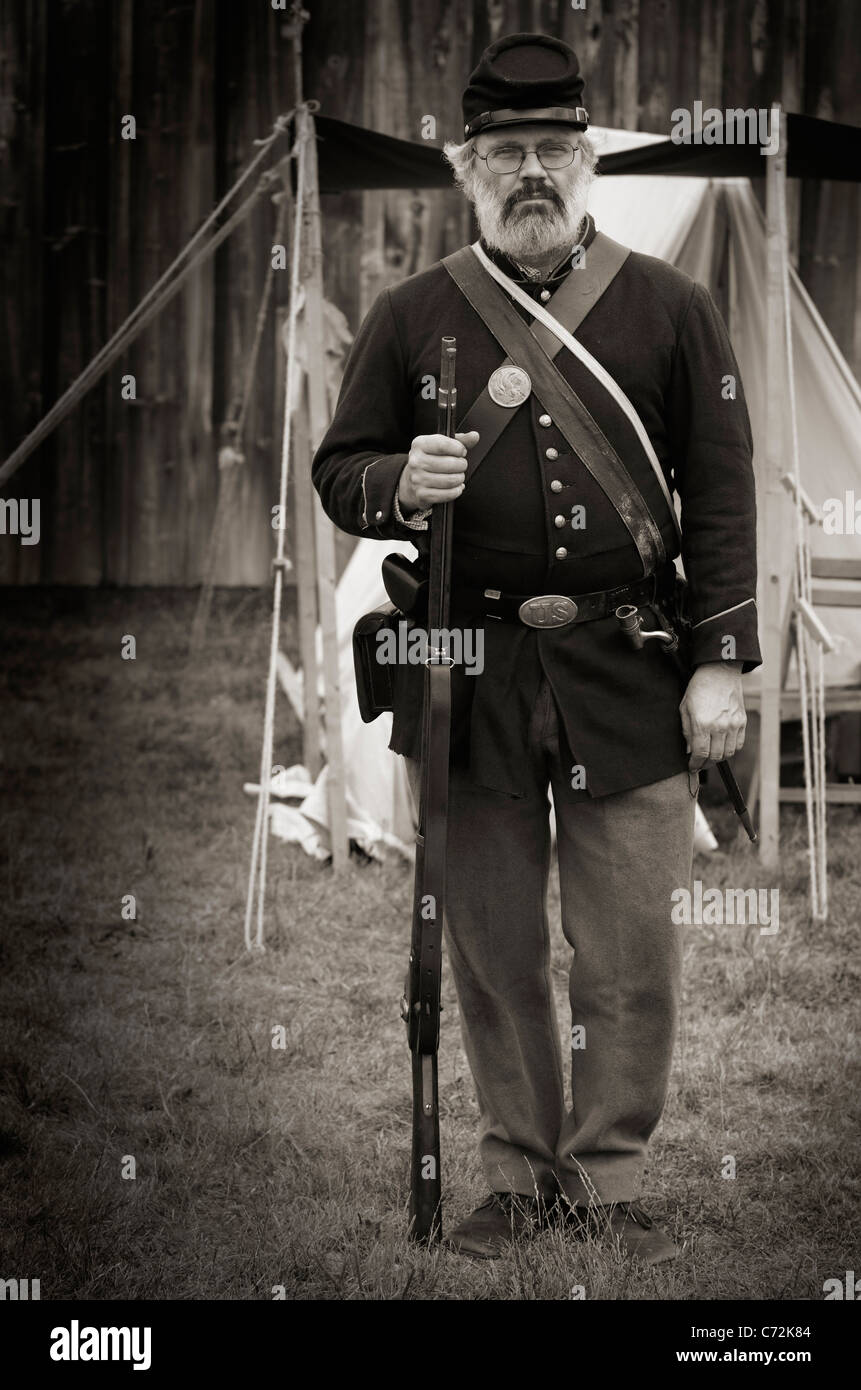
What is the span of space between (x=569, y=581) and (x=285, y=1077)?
5.20 ft

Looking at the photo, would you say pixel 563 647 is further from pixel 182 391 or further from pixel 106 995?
pixel 182 391

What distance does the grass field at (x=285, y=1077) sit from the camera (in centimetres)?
257

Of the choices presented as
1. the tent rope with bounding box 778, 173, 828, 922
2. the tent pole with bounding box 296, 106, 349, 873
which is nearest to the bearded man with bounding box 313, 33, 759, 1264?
the tent rope with bounding box 778, 173, 828, 922

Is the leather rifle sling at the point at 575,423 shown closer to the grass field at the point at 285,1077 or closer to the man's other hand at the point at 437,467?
the man's other hand at the point at 437,467

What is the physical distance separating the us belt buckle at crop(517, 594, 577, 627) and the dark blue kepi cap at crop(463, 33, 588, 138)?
0.78 m

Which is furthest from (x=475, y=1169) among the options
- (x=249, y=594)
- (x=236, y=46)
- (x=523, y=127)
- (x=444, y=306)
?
(x=236, y=46)

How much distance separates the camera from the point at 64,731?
20.5ft

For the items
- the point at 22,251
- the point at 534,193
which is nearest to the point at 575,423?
the point at 534,193

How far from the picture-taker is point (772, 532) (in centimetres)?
496

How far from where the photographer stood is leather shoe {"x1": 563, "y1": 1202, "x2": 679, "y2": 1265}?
2.52 m

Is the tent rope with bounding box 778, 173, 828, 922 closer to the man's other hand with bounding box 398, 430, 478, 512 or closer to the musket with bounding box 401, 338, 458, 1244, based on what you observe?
the musket with bounding box 401, 338, 458, 1244

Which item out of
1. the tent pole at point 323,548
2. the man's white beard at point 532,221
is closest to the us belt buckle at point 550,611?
the man's white beard at point 532,221

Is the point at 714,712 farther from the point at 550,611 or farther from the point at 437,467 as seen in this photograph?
the point at 437,467

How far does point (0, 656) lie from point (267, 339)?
1938 millimetres
